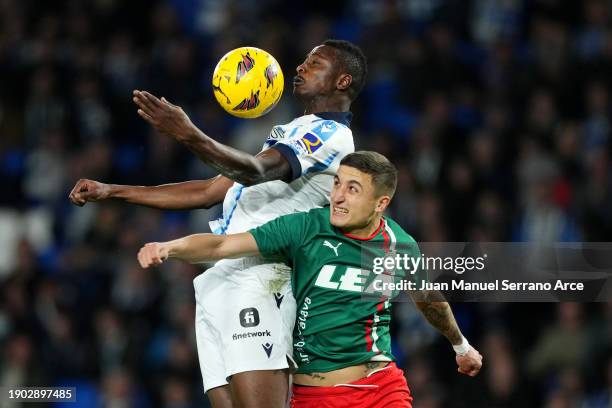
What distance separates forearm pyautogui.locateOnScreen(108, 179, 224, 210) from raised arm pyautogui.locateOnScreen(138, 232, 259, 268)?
58 centimetres

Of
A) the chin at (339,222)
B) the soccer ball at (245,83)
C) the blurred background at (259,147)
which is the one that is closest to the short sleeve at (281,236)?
the chin at (339,222)

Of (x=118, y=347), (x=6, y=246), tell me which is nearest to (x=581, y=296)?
(x=118, y=347)

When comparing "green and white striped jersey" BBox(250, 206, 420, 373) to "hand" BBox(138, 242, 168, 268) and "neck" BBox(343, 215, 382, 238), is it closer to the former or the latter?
"neck" BBox(343, 215, 382, 238)

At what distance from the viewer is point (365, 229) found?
4922 mm

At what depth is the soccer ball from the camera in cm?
489

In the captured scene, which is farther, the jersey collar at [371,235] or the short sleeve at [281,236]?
the jersey collar at [371,235]

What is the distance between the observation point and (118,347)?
9.60 metres

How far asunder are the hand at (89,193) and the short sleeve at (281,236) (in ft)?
2.49

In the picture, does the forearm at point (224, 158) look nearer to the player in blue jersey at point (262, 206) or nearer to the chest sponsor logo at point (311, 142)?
the player in blue jersey at point (262, 206)

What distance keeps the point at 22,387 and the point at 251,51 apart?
5.21 metres

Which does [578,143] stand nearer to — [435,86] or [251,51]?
[435,86]

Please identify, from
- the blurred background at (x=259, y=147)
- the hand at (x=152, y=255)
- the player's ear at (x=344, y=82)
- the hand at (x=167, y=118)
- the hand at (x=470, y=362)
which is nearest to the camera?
the hand at (x=152, y=255)

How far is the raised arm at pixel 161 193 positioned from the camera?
4.98 metres

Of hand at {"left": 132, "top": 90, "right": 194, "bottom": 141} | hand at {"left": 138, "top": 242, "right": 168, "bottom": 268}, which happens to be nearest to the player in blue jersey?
hand at {"left": 132, "top": 90, "right": 194, "bottom": 141}
